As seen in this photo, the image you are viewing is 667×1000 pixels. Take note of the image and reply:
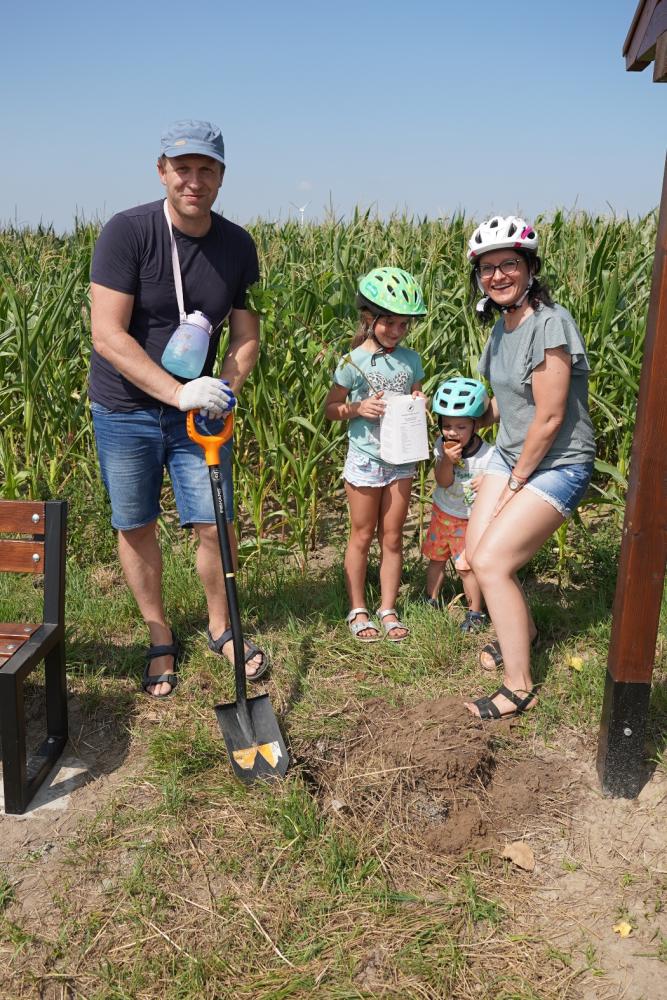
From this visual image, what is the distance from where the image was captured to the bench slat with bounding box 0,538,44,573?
305 cm

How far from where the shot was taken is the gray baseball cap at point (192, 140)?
2938 millimetres

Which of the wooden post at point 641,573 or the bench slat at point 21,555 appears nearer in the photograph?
the wooden post at point 641,573

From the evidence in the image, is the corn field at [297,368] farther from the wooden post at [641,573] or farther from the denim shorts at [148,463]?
the wooden post at [641,573]

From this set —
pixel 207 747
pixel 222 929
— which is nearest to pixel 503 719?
pixel 207 747

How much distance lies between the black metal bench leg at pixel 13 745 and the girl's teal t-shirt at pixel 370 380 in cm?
168

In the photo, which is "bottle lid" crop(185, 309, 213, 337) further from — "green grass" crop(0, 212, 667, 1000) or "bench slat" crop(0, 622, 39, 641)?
"bench slat" crop(0, 622, 39, 641)

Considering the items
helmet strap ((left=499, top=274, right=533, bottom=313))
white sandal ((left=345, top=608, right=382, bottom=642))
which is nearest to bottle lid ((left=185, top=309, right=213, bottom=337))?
helmet strap ((left=499, top=274, right=533, bottom=313))

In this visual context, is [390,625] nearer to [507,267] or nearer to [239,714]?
[239,714]

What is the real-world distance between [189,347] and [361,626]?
1470mm

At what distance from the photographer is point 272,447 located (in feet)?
15.0

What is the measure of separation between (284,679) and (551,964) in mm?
1585

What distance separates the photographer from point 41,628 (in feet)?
9.90

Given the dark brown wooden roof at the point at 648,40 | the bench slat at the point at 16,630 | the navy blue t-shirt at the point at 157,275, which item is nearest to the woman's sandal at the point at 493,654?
the navy blue t-shirt at the point at 157,275

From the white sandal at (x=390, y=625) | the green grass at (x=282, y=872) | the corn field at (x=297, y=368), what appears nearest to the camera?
the green grass at (x=282, y=872)
